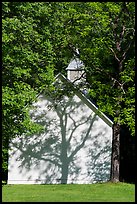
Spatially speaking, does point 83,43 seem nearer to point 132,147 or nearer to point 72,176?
point 72,176

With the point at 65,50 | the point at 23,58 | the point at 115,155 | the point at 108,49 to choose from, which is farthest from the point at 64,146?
the point at 23,58

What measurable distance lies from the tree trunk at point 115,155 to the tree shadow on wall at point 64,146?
1.29m

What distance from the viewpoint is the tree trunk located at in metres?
18.5

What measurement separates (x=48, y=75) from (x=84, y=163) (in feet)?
16.9

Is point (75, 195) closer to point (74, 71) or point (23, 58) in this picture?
point (23, 58)

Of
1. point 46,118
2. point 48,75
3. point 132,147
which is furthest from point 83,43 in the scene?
point 132,147

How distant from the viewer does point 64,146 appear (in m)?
20.0

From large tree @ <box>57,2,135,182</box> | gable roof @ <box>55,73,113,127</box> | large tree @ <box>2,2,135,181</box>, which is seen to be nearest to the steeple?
gable roof @ <box>55,73,113,127</box>

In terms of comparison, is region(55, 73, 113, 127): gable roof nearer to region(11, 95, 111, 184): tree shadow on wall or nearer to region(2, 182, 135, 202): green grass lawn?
region(11, 95, 111, 184): tree shadow on wall

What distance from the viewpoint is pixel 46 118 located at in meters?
20.2

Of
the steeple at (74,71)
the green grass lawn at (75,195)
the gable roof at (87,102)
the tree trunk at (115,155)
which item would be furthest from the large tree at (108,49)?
the green grass lawn at (75,195)

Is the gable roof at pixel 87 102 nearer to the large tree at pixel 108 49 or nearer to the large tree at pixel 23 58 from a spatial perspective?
the large tree at pixel 108 49

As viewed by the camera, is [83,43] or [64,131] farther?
[64,131]

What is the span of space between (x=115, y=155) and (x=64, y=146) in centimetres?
260
